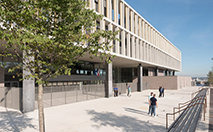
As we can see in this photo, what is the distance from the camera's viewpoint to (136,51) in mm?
29891

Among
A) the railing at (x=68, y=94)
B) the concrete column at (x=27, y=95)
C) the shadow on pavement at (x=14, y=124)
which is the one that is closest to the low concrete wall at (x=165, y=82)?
the railing at (x=68, y=94)

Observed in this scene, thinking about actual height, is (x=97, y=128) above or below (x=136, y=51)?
below

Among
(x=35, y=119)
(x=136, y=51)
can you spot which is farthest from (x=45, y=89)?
(x=136, y=51)

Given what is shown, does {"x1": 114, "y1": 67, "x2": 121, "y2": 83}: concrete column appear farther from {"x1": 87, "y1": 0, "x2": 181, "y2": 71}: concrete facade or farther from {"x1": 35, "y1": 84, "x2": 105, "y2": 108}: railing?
{"x1": 35, "y1": 84, "x2": 105, "y2": 108}: railing

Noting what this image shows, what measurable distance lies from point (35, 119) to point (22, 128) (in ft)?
6.33

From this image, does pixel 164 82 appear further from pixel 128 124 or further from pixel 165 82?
pixel 128 124

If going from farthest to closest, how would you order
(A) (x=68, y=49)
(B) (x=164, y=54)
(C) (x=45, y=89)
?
(B) (x=164, y=54), (C) (x=45, y=89), (A) (x=68, y=49)

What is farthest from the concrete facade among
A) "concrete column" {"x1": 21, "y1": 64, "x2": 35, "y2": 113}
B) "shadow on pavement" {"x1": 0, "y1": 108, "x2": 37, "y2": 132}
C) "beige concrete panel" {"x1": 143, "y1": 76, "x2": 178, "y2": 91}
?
"shadow on pavement" {"x1": 0, "y1": 108, "x2": 37, "y2": 132}

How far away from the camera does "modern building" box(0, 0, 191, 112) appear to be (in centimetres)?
2068

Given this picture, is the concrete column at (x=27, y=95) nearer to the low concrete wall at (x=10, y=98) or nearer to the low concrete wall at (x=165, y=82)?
the low concrete wall at (x=10, y=98)

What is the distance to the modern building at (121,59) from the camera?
20.7 meters

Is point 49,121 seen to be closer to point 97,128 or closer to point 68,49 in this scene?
point 97,128

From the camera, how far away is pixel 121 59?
27.7m

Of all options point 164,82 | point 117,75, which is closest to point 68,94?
point 164,82
